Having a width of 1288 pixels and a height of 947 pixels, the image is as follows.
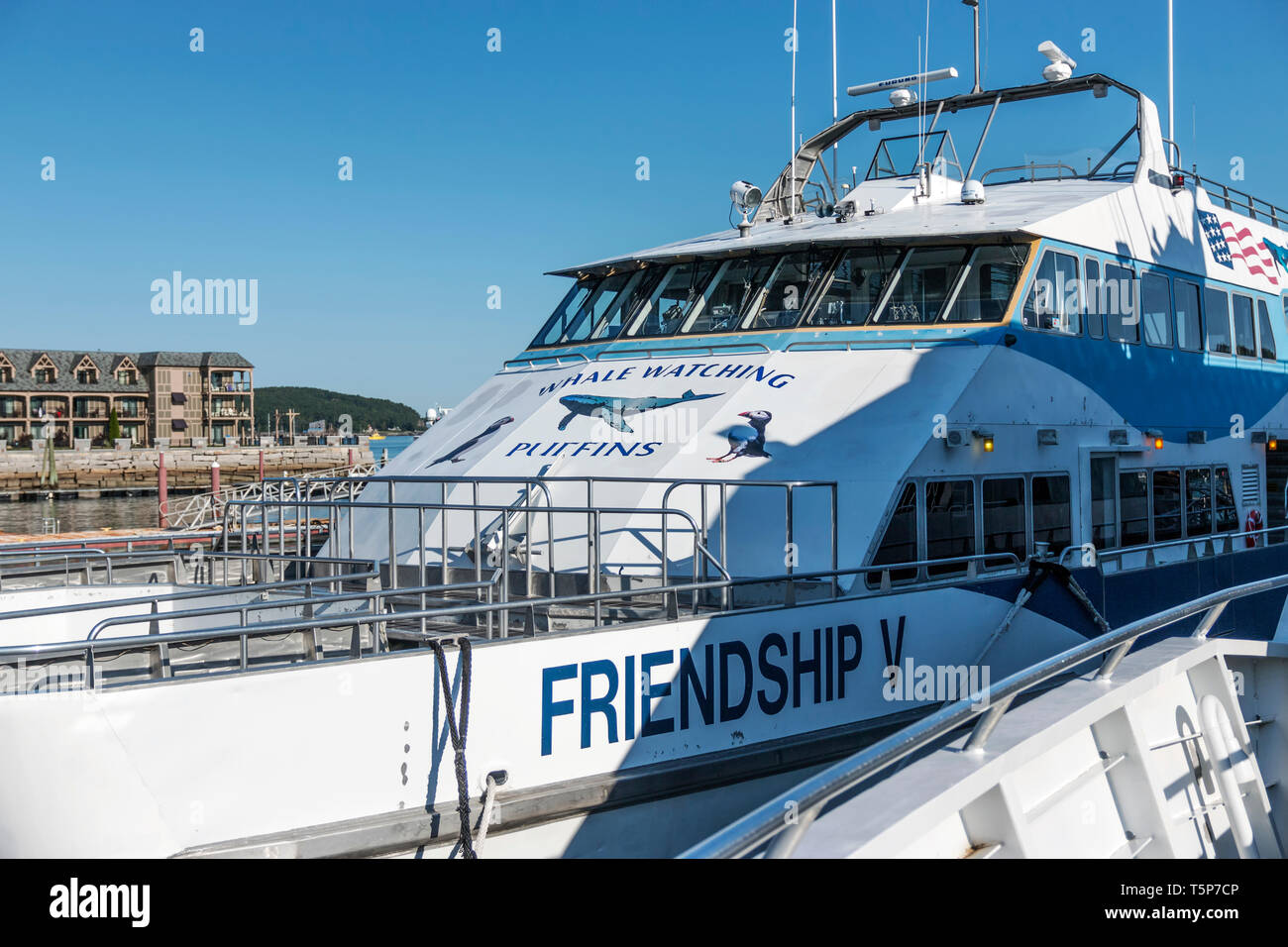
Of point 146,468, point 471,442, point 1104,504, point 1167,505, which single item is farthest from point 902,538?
point 146,468

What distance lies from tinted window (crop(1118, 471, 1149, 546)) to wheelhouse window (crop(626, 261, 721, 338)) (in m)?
4.18

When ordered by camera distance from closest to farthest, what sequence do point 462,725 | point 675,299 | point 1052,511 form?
point 462,725 → point 1052,511 → point 675,299

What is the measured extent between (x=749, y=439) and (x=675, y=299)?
2.48m

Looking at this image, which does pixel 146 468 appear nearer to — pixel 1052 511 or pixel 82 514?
pixel 82 514

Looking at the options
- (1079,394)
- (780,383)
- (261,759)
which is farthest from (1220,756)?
(1079,394)

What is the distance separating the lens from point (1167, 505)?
460 inches

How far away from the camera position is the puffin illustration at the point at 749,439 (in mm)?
8875

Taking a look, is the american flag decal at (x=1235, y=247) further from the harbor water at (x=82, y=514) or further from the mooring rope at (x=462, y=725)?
the harbor water at (x=82, y=514)

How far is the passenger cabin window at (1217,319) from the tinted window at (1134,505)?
258cm

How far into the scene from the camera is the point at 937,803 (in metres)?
3.74

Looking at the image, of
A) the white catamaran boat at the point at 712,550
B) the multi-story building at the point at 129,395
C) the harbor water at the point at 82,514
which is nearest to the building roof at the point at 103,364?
A: the multi-story building at the point at 129,395

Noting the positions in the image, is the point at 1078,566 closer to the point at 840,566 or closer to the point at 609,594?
the point at 840,566

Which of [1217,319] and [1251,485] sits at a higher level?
[1217,319]

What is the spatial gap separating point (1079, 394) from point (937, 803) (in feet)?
24.3
